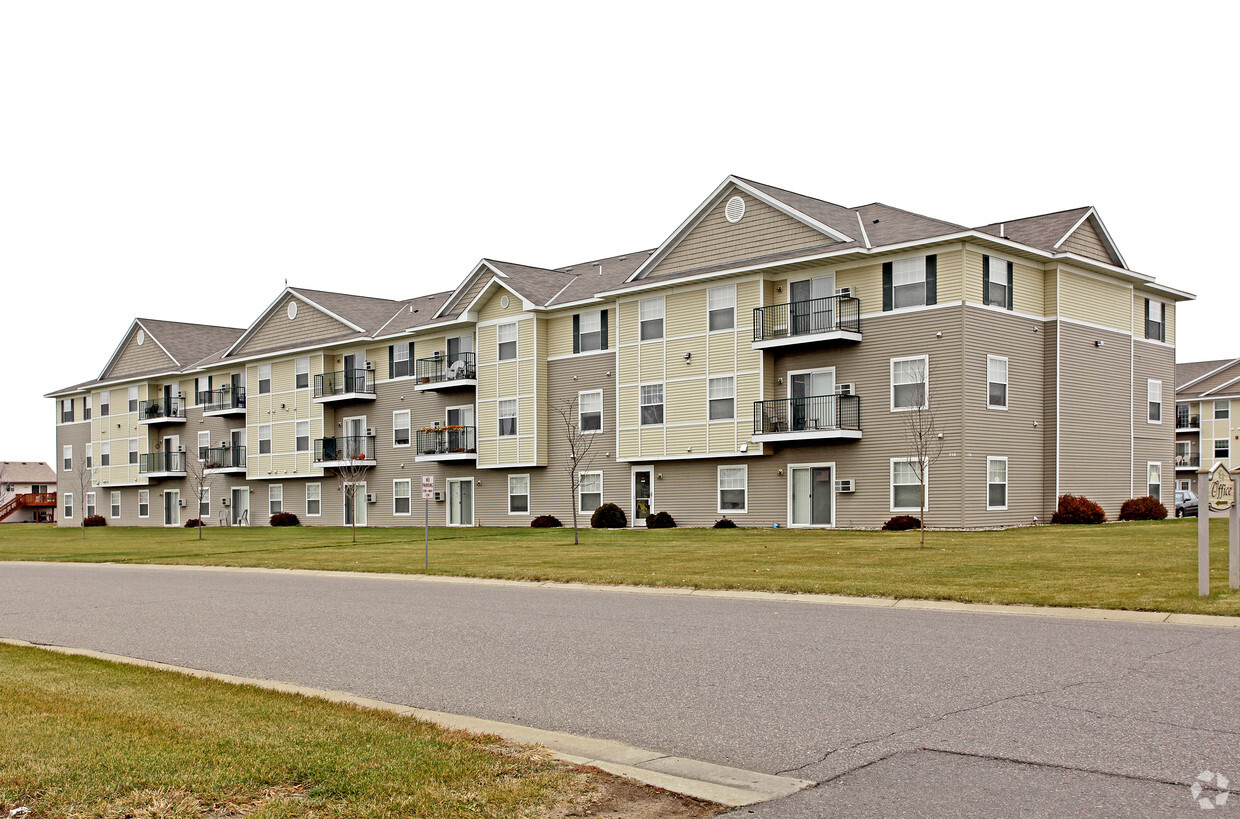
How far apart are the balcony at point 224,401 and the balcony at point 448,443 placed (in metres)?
15.0

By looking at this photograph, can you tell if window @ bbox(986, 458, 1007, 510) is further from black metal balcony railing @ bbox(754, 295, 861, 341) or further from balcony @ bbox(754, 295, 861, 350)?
black metal balcony railing @ bbox(754, 295, 861, 341)

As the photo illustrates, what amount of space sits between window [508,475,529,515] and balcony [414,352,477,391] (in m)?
4.39

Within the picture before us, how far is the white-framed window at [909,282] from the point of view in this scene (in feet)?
112

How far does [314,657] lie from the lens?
38.7 ft

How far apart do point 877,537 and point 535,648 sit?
2020cm

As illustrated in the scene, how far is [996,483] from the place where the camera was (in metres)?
34.4

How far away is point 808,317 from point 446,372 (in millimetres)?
18541

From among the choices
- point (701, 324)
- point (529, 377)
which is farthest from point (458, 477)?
point (701, 324)

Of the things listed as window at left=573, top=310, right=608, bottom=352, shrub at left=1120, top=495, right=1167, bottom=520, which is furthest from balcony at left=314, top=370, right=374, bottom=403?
shrub at left=1120, top=495, right=1167, bottom=520

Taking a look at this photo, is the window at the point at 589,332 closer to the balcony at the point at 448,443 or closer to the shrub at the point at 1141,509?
the balcony at the point at 448,443

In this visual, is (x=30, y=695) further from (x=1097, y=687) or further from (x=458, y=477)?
(x=458, y=477)

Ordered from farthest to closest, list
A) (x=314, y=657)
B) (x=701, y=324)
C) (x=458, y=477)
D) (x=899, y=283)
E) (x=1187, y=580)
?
(x=458, y=477), (x=701, y=324), (x=899, y=283), (x=1187, y=580), (x=314, y=657)

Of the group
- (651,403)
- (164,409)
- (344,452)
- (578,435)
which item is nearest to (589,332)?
(578,435)

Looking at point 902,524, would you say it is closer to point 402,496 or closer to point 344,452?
point 402,496
